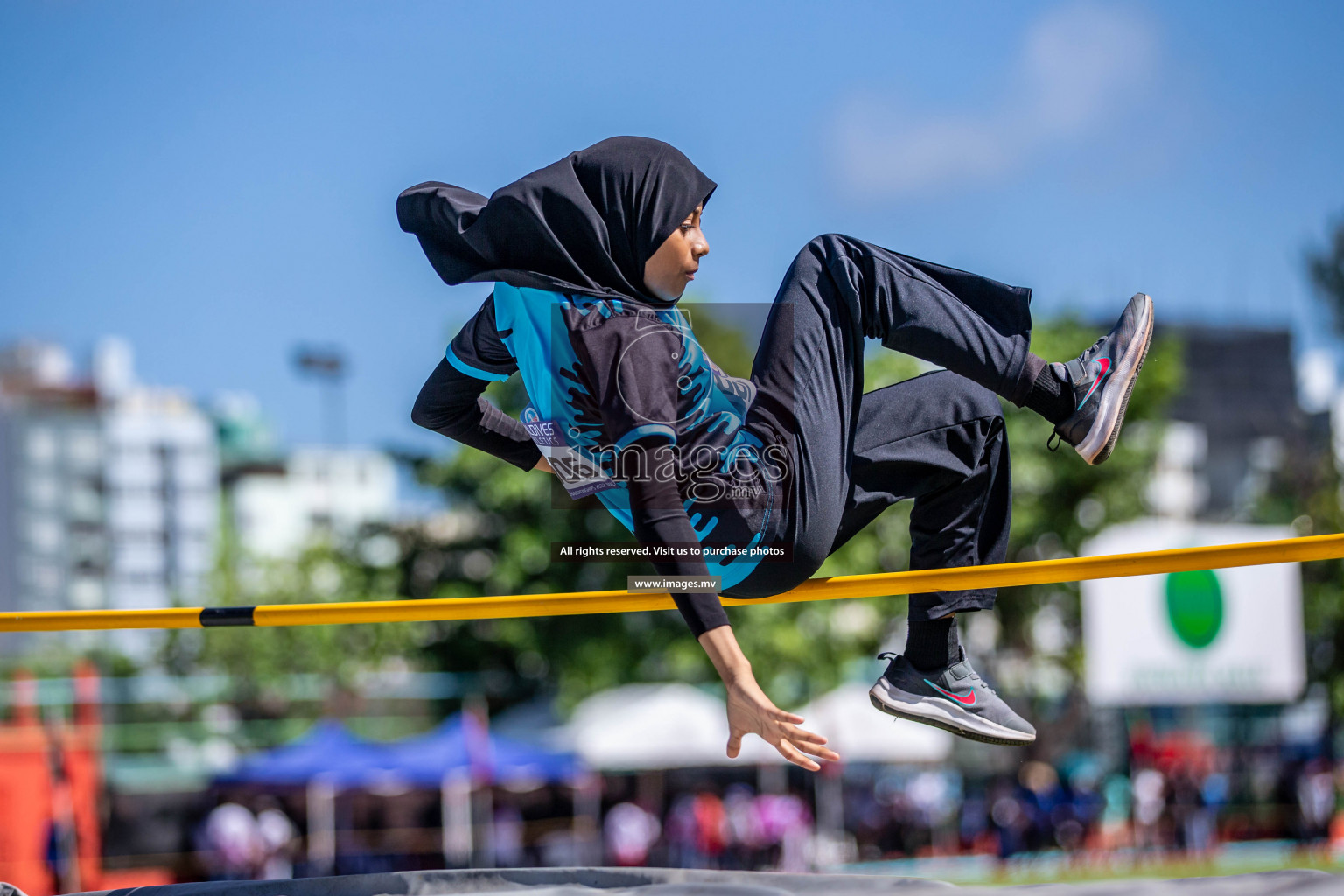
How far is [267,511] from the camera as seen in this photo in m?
69.5

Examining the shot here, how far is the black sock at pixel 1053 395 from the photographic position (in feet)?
10.3

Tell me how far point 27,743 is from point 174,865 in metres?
6.75

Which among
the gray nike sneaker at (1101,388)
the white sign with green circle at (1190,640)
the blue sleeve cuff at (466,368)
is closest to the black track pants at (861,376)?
the gray nike sneaker at (1101,388)

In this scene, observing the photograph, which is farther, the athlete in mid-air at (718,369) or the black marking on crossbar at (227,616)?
the black marking on crossbar at (227,616)

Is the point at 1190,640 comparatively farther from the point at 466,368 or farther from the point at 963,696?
the point at 466,368

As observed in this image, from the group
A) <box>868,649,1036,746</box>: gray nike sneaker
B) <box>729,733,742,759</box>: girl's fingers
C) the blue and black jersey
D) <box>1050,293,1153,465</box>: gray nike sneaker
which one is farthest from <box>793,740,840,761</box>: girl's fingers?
<box>1050,293,1153,465</box>: gray nike sneaker

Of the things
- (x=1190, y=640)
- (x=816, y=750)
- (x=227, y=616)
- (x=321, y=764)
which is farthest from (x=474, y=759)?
Answer: (x=816, y=750)

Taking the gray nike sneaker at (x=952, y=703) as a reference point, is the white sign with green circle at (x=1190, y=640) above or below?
below

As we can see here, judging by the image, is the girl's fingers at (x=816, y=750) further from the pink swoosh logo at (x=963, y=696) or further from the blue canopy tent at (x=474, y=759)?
the blue canopy tent at (x=474, y=759)

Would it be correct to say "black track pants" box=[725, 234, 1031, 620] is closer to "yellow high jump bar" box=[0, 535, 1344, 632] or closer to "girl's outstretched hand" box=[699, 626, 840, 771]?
"yellow high jump bar" box=[0, 535, 1344, 632]

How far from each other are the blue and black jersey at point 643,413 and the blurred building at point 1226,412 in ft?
176

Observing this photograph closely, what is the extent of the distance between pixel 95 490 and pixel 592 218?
2495 inches

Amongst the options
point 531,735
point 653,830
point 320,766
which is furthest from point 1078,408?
point 531,735

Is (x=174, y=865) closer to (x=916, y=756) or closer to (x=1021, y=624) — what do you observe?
(x=916, y=756)
